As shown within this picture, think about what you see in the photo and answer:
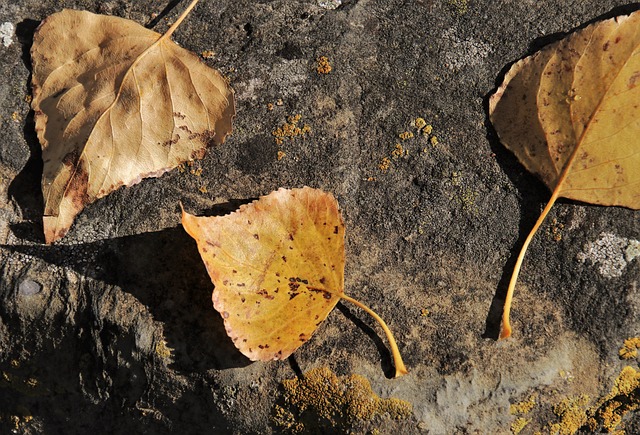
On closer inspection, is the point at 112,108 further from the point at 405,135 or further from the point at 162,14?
the point at 405,135

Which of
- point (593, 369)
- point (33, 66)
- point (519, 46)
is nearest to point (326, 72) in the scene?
point (519, 46)

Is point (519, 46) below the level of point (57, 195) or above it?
above

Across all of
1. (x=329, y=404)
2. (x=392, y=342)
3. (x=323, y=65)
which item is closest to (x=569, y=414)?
(x=392, y=342)

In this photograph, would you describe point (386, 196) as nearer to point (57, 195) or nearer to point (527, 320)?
point (527, 320)

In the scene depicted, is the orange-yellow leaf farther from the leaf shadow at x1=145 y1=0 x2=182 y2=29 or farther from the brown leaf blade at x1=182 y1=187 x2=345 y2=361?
the leaf shadow at x1=145 y1=0 x2=182 y2=29

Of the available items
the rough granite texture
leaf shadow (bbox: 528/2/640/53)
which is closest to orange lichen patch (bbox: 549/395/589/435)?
the rough granite texture

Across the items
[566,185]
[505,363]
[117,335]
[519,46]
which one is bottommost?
[117,335]
